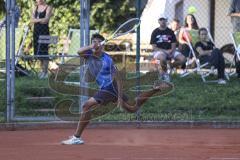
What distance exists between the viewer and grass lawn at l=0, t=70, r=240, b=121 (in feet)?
48.0

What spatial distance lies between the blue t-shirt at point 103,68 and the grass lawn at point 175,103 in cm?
158

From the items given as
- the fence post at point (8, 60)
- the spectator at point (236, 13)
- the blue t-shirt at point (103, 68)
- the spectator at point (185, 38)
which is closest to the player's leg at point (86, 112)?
the blue t-shirt at point (103, 68)

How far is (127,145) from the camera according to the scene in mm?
11930

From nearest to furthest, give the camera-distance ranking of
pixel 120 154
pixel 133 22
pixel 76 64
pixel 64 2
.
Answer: pixel 120 154 < pixel 76 64 < pixel 133 22 < pixel 64 2

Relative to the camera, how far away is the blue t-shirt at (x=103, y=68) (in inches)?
468

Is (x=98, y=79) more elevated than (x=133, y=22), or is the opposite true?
Answer: (x=133, y=22)

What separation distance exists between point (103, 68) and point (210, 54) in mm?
5954

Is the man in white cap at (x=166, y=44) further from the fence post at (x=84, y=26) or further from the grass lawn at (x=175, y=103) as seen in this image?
the fence post at (x=84, y=26)

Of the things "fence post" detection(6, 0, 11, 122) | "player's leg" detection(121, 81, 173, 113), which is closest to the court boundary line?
"fence post" detection(6, 0, 11, 122)

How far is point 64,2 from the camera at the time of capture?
25000mm

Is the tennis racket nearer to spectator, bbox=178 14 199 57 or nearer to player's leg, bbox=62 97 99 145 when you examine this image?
player's leg, bbox=62 97 99 145

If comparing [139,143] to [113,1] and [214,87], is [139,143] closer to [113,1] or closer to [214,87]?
[214,87]

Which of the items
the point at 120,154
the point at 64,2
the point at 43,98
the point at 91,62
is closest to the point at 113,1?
the point at 64,2

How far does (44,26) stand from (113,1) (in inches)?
360
